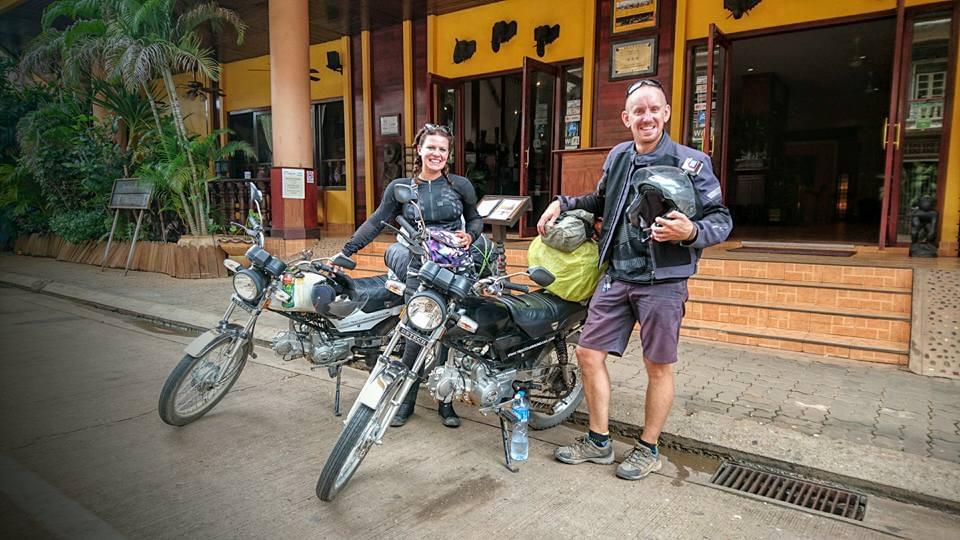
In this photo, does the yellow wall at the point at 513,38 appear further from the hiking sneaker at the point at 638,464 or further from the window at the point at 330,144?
the hiking sneaker at the point at 638,464

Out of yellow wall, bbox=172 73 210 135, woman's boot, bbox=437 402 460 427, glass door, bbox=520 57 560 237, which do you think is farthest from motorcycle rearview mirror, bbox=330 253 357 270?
yellow wall, bbox=172 73 210 135

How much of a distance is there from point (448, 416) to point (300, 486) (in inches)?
40.5

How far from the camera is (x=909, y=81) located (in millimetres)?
6500

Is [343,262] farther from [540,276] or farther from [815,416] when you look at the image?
[815,416]

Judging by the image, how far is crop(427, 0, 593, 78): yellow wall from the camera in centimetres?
864

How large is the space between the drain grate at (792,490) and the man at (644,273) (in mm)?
384

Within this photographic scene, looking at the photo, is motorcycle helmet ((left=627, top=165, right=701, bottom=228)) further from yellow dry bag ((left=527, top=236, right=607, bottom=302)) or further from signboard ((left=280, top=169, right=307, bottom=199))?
signboard ((left=280, top=169, right=307, bottom=199))

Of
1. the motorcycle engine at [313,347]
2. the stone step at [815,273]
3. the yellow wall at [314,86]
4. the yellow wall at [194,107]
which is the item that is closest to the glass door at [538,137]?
the stone step at [815,273]

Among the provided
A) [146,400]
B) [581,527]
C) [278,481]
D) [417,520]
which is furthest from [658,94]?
[146,400]

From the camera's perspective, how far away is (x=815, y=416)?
3.48 m

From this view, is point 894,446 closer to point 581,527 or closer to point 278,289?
point 581,527

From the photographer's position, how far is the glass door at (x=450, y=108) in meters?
9.56

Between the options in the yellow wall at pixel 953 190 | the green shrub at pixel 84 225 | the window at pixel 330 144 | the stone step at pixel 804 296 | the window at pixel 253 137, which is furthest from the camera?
the window at pixel 253 137

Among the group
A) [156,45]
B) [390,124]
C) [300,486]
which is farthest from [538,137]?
[300,486]
